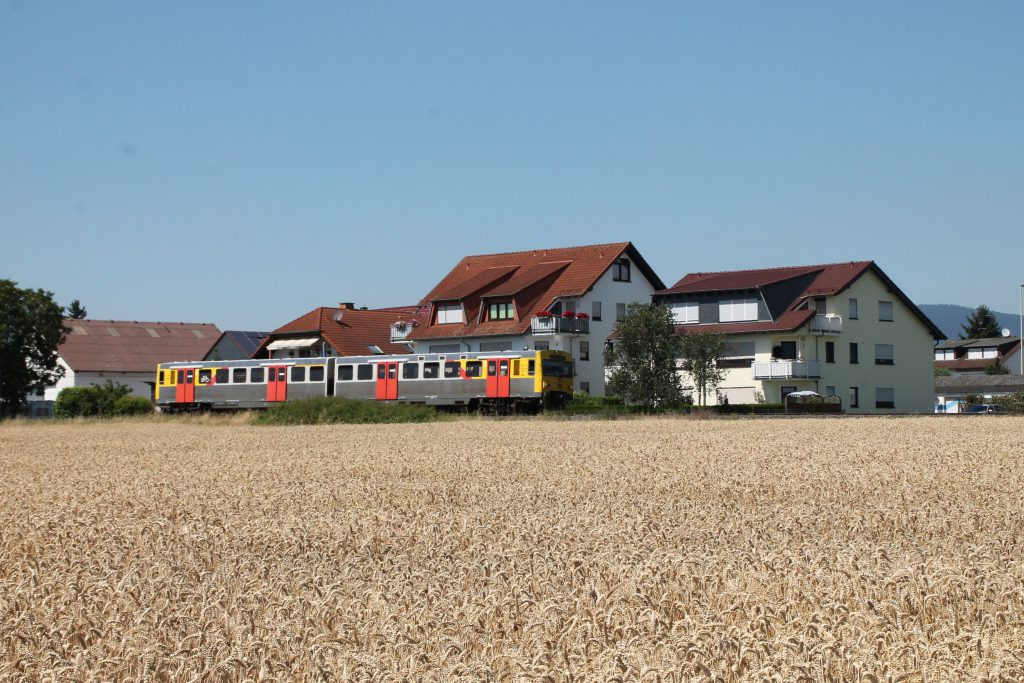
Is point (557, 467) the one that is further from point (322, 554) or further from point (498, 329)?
point (498, 329)

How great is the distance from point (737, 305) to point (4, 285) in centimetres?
3931

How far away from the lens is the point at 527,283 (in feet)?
236

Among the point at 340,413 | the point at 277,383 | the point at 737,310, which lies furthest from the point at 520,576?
the point at 737,310

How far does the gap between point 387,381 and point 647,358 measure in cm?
1180

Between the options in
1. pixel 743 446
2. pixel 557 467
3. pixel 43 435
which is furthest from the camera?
pixel 43 435

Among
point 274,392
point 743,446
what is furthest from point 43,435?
point 743,446

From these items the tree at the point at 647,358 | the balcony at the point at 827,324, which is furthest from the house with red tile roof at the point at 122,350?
the balcony at the point at 827,324

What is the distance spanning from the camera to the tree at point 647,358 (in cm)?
5453

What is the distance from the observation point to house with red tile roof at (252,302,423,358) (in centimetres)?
7719

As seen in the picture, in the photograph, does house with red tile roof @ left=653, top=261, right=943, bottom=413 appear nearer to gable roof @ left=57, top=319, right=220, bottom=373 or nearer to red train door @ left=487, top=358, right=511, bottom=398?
red train door @ left=487, top=358, right=511, bottom=398

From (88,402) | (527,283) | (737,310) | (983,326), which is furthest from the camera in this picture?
(983,326)

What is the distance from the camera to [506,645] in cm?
638

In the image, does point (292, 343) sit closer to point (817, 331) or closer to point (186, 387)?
point (186, 387)

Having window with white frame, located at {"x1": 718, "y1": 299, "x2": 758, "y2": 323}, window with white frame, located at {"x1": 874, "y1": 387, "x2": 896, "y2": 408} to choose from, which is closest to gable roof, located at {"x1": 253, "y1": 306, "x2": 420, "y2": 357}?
window with white frame, located at {"x1": 718, "y1": 299, "x2": 758, "y2": 323}
